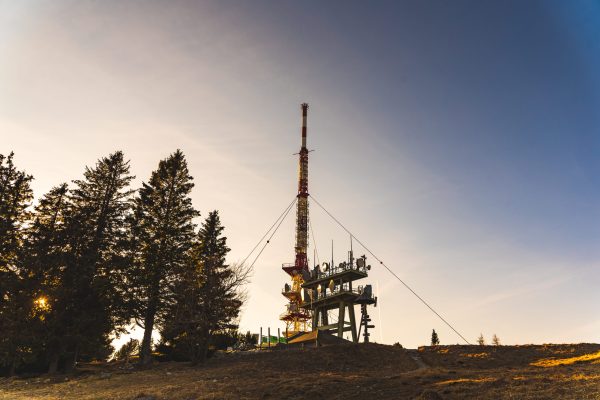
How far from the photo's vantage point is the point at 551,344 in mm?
35531

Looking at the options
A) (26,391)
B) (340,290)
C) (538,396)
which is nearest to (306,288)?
(340,290)

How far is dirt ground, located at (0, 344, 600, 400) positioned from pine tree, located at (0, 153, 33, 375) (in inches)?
105

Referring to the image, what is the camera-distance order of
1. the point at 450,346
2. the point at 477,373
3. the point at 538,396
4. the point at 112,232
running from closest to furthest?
the point at 538,396 → the point at 477,373 → the point at 450,346 → the point at 112,232

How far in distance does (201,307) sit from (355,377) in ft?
→ 49.9

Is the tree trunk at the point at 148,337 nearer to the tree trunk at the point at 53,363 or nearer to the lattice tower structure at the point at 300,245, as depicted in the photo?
the tree trunk at the point at 53,363

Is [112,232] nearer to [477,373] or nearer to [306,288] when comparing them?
[306,288]

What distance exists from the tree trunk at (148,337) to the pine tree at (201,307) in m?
1.40

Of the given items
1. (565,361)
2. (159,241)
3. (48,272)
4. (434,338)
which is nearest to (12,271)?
(48,272)

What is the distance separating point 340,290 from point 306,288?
5.66 m

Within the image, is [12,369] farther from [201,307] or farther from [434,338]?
[434,338]

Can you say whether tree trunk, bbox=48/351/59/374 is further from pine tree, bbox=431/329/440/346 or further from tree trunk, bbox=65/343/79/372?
pine tree, bbox=431/329/440/346

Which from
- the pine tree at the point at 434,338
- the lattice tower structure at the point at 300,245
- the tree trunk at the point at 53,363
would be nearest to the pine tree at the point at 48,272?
the tree trunk at the point at 53,363

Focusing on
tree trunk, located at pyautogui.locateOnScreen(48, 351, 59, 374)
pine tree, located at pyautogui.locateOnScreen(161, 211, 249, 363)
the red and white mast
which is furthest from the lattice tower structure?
tree trunk, located at pyautogui.locateOnScreen(48, 351, 59, 374)

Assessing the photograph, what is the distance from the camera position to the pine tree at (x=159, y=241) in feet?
128
